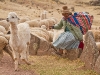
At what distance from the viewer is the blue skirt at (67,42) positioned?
10672 millimetres

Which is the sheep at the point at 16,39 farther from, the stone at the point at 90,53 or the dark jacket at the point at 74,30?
the dark jacket at the point at 74,30

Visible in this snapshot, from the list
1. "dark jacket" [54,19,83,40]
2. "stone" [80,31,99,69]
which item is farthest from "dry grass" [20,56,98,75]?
"dark jacket" [54,19,83,40]

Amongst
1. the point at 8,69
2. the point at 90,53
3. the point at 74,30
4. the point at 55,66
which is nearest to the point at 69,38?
the point at 74,30

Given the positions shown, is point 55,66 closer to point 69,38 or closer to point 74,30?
point 69,38

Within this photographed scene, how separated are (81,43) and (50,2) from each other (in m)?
32.6

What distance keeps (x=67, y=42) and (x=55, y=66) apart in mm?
1380

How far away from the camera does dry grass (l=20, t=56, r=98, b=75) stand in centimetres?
846

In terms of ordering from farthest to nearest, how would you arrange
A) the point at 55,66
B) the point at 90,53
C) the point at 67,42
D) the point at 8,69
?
the point at 67,42 → the point at 55,66 → the point at 90,53 → the point at 8,69

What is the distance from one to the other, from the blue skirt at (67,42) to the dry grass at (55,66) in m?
0.43

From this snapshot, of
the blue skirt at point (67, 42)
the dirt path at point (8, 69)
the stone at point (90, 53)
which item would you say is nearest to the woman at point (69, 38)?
the blue skirt at point (67, 42)

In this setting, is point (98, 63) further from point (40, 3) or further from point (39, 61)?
point (40, 3)

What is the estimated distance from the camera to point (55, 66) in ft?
31.3

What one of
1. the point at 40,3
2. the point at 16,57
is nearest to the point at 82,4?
the point at 40,3

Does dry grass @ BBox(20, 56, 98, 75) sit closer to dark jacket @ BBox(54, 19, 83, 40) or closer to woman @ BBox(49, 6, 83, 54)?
woman @ BBox(49, 6, 83, 54)
